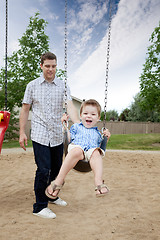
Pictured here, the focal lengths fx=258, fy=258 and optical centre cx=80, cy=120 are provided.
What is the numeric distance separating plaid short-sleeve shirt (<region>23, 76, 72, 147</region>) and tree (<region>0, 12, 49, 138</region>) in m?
11.7

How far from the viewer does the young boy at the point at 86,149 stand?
2.64 metres

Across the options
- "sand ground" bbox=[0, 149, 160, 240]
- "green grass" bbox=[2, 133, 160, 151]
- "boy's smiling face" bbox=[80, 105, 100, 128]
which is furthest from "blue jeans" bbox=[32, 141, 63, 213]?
"green grass" bbox=[2, 133, 160, 151]

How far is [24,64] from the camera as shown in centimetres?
1545

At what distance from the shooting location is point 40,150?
126 inches

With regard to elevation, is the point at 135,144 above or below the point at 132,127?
below

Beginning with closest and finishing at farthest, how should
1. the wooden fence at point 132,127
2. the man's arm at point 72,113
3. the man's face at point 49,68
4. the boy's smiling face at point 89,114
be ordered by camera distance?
the boy's smiling face at point 89,114, the man's face at point 49,68, the man's arm at point 72,113, the wooden fence at point 132,127

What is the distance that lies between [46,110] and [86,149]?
76 centimetres

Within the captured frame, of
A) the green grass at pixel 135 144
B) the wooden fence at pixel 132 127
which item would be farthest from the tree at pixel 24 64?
the wooden fence at pixel 132 127

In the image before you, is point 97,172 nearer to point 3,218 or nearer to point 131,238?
point 131,238

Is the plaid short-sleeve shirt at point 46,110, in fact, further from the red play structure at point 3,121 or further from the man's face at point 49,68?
the red play structure at point 3,121

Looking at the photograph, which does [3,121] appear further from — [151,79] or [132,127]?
[132,127]

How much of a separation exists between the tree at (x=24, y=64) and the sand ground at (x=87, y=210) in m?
8.90

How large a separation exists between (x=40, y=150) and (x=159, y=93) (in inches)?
480

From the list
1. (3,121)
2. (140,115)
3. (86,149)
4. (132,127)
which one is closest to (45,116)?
(3,121)
